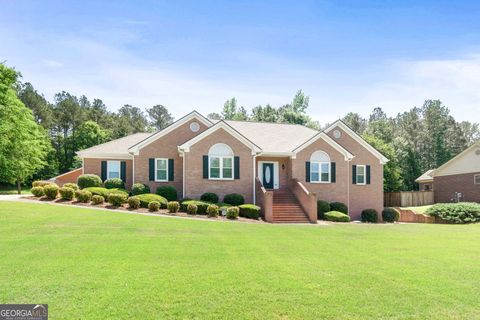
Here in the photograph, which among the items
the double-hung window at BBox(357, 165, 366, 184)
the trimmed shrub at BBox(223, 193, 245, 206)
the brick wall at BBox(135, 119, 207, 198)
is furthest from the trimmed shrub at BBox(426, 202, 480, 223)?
the brick wall at BBox(135, 119, 207, 198)

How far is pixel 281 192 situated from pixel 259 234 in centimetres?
1136

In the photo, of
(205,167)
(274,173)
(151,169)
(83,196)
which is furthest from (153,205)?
(274,173)

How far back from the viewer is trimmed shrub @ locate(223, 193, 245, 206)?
24172 millimetres

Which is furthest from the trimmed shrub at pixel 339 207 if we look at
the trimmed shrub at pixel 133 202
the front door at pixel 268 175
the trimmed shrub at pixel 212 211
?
the trimmed shrub at pixel 133 202

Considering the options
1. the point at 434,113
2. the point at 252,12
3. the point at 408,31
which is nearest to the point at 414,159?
the point at 434,113

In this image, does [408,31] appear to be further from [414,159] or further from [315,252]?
[414,159]

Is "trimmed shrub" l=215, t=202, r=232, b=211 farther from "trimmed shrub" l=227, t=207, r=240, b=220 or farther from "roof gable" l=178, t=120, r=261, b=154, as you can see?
"roof gable" l=178, t=120, r=261, b=154

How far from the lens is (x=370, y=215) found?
27672 millimetres

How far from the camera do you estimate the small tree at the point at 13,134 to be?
98.6 ft

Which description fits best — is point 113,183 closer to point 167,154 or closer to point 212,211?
point 167,154

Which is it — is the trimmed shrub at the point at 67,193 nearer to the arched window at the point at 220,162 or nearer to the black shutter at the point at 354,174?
the arched window at the point at 220,162

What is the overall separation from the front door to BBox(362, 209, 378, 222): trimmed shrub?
7.26 meters

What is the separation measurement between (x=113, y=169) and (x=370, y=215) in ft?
63.1

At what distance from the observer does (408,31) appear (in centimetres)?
1538
